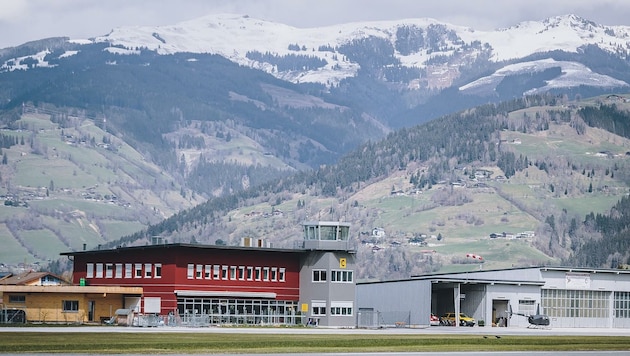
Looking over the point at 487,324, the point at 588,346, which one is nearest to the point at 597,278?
the point at 487,324

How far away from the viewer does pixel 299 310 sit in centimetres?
12675

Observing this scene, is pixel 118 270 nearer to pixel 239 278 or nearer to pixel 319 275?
pixel 239 278

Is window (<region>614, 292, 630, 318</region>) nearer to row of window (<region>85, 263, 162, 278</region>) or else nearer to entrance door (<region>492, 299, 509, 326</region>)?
entrance door (<region>492, 299, 509, 326</region>)

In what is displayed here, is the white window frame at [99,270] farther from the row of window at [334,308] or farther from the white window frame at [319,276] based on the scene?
the row of window at [334,308]

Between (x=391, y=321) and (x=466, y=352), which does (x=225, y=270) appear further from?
(x=466, y=352)

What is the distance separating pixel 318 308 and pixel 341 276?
13.1 feet

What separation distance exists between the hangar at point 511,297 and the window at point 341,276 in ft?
24.5

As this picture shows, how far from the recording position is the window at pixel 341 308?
409 ft

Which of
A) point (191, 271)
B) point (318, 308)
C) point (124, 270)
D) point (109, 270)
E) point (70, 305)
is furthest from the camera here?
point (318, 308)

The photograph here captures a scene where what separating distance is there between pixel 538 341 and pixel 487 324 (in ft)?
154

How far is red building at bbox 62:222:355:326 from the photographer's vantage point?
11975 centimetres

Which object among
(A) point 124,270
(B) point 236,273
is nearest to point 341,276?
(B) point 236,273

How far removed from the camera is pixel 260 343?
79.2 metres

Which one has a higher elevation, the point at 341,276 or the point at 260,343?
the point at 341,276
